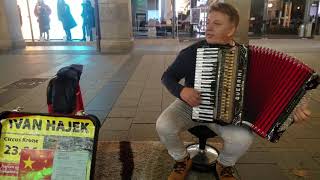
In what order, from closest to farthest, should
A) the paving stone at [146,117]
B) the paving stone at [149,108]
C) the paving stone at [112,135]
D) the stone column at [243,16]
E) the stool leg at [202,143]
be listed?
the stool leg at [202,143] < the paving stone at [112,135] < the paving stone at [146,117] < the paving stone at [149,108] < the stone column at [243,16]

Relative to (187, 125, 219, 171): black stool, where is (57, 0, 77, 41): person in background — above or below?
above

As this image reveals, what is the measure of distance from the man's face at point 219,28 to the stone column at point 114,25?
7975 millimetres

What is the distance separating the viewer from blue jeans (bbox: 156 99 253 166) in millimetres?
2387

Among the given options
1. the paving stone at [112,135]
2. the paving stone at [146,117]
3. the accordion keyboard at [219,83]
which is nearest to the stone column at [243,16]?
the paving stone at [146,117]

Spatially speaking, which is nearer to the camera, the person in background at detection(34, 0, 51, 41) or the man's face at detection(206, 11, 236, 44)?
the man's face at detection(206, 11, 236, 44)

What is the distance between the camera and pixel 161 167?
9.48 feet

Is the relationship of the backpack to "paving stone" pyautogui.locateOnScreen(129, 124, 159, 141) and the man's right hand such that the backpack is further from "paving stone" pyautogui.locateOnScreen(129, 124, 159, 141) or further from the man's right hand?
"paving stone" pyautogui.locateOnScreen(129, 124, 159, 141)

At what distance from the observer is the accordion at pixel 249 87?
217 cm

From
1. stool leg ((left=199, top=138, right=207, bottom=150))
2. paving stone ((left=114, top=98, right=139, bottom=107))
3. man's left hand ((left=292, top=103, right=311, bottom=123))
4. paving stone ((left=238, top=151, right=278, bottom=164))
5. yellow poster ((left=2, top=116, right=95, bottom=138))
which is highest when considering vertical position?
man's left hand ((left=292, top=103, right=311, bottom=123))

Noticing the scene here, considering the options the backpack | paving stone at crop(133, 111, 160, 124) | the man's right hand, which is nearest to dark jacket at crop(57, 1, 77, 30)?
paving stone at crop(133, 111, 160, 124)

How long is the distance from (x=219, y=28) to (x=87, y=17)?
11502 millimetres

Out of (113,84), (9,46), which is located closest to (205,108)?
(113,84)

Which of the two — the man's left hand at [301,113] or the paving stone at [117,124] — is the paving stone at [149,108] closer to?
the paving stone at [117,124]

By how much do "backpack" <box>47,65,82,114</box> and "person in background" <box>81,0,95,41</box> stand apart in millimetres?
10605
